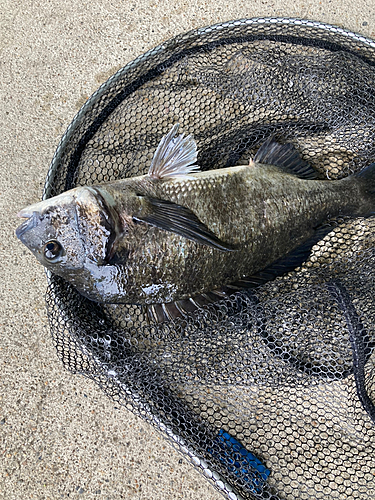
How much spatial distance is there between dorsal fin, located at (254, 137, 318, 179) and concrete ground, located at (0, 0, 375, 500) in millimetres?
1055

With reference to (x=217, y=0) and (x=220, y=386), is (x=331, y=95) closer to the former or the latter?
(x=217, y=0)

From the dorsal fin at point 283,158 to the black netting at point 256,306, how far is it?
21cm

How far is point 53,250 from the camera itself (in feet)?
5.39

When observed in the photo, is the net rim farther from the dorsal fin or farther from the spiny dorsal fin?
the dorsal fin

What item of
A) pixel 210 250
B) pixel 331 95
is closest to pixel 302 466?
pixel 210 250

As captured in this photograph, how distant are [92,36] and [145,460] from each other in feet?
8.62

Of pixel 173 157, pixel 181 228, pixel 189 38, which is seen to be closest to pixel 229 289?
pixel 181 228

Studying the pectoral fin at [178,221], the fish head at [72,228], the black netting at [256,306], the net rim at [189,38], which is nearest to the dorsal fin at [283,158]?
the black netting at [256,306]

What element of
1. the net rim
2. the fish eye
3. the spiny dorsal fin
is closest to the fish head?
the fish eye

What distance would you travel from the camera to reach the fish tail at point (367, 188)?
2.00 m

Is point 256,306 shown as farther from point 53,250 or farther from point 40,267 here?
point 40,267

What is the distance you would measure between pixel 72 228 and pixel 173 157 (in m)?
0.58

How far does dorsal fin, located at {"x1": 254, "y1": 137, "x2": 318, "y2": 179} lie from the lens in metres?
2.02

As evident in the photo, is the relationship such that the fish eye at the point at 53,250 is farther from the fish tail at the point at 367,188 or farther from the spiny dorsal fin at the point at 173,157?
the fish tail at the point at 367,188
